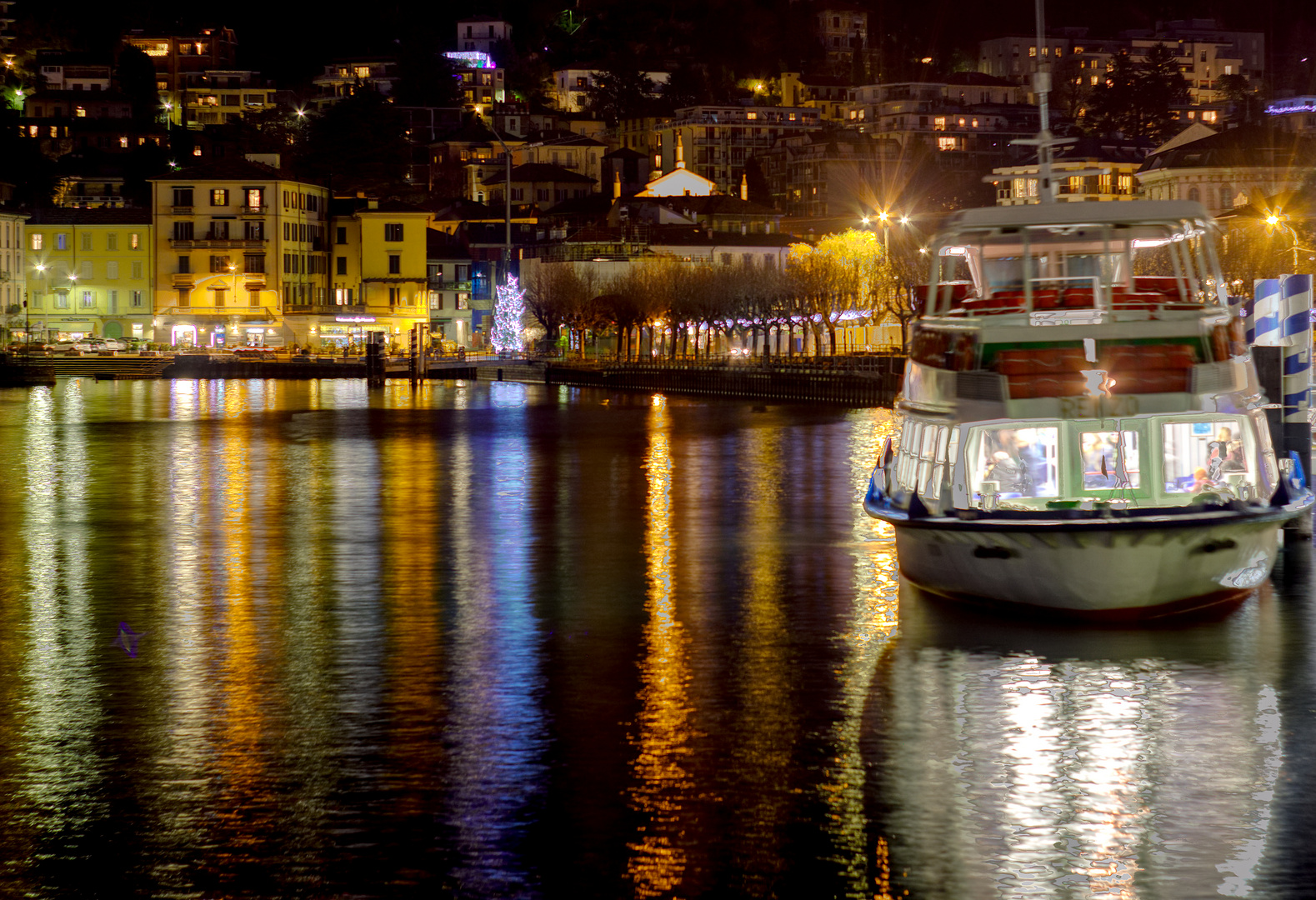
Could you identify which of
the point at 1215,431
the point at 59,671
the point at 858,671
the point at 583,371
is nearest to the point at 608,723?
the point at 858,671

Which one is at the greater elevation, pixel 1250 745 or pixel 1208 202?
pixel 1208 202

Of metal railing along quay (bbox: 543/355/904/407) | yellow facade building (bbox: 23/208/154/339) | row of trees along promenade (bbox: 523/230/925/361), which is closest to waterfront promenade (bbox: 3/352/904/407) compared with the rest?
metal railing along quay (bbox: 543/355/904/407)

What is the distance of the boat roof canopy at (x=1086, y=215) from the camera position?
18.9 metres

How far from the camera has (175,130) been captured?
18712 cm

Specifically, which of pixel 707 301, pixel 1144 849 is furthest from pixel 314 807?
pixel 707 301

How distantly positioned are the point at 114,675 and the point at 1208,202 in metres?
127

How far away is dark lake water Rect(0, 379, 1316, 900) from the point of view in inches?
421

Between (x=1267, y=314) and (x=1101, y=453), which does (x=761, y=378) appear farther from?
(x=1101, y=453)

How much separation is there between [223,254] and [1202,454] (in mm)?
122083

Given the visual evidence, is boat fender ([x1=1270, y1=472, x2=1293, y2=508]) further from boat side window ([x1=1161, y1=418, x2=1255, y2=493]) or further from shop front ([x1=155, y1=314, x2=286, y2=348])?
shop front ([x1=155, y1=314, x2=286, y2=348])

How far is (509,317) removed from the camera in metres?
126

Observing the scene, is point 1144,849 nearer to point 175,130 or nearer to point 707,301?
point 707,301

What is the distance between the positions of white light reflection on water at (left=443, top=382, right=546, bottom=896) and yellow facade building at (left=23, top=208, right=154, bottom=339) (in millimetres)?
109518

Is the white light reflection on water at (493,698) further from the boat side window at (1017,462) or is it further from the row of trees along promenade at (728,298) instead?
the row of trees along promenade at (728,298)
